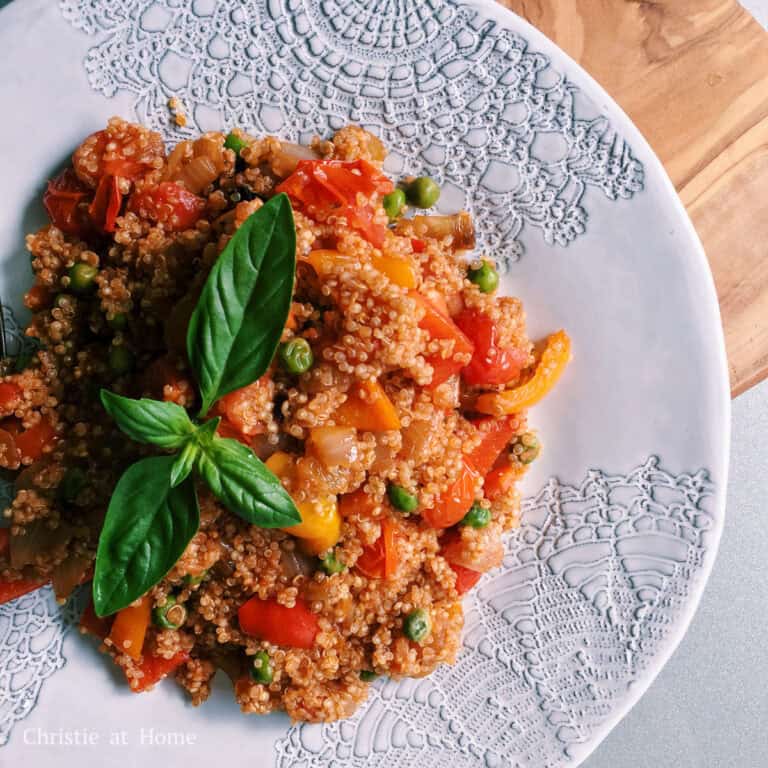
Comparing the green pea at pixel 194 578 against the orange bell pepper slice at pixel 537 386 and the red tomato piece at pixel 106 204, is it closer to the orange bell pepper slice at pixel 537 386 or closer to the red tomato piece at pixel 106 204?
the orange bell pepper slice at pixel 537 386

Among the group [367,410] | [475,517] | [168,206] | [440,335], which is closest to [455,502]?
[475,517]

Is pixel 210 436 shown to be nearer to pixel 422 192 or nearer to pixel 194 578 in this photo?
pixel 194 578

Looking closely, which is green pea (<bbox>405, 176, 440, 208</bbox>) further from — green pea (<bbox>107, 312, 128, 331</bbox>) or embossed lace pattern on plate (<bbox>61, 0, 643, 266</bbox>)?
green pea (<bbox>107, 312, 128, 331</bbox>)

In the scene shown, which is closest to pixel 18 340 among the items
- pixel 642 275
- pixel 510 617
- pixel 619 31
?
pixel 510 617

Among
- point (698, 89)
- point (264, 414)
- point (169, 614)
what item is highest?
point (698, 89)

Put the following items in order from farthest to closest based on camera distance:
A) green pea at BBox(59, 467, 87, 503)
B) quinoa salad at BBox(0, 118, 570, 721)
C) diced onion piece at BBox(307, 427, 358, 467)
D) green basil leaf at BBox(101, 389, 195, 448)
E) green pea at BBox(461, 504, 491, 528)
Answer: green pea at BBox(461, 504, 491, 528) → green pea at BBox(59, 467, 87, 503) → diced onion piece at BBox(307, 427, 358, 467) → quinoa salad at BBox(0, 118, 570, 721) → green basil leaf at BBox(101, 389, 195, 448)

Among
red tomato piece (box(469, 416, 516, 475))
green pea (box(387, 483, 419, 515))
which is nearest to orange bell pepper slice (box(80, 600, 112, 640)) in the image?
green pea (box(387, 483, 419, 515))
